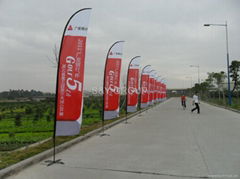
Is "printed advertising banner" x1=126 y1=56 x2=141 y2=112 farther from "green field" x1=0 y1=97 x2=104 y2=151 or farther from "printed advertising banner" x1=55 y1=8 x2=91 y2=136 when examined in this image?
"printed advertising banner" x1=55 y1=8 x2=91 y2=136

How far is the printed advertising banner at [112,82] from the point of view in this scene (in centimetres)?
918

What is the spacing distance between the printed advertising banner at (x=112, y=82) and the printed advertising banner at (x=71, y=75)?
3.15 m

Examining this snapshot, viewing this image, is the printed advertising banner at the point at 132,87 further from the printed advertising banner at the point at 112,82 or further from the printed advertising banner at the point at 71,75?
the printed advertising banner at the point at 71,75

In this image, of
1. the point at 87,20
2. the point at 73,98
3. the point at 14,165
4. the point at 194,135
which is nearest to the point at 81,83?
the point at 73,98

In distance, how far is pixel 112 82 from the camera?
9.39 meters

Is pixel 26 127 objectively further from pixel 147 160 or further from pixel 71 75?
pixel 147 160

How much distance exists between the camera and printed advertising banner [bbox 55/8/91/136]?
5.52 m

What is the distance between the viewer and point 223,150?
5.91 m

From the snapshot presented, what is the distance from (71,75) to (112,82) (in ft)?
12.7

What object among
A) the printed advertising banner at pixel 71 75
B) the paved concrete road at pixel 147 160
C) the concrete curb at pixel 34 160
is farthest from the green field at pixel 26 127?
the paved concrete road at pixel 147 160

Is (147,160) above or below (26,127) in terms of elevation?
above

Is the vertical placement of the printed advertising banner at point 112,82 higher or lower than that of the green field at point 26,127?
higher

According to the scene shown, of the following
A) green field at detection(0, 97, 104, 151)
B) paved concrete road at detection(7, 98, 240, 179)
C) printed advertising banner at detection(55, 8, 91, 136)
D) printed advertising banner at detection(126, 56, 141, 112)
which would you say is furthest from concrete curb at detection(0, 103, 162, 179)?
printed advertising banner at detection(126, 56, 141, 112)

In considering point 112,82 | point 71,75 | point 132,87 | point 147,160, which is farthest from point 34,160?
point 132,87
